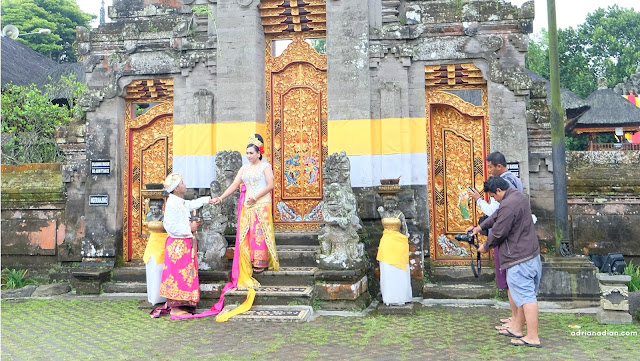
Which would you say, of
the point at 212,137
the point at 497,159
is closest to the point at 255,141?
the point at 212,137

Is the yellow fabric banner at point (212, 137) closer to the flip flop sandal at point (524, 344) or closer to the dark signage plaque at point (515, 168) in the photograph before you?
the dark signage plaque at point (515, 168)

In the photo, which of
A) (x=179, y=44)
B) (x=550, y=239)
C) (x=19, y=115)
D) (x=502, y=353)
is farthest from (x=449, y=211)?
(x=19, y=115)

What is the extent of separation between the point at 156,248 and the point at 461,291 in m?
4.46

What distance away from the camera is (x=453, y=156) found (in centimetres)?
811

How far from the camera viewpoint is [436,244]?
319 inches

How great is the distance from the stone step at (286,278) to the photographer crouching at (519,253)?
2.74 meters

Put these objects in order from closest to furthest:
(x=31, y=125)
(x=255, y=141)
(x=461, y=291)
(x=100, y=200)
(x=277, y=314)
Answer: (x=277, y=314), (x=255, y=141), (x=461, y=291), (x=100, y=200), (x=31, y=125)

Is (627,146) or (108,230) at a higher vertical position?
(627,146)

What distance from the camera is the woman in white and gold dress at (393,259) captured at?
252 inches

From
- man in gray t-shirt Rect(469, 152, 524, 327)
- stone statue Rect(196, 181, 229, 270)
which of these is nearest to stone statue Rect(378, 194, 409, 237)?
man in gray t-shirt Rect(469, 152, 524, 327)

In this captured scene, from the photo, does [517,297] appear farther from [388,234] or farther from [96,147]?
[96,147]

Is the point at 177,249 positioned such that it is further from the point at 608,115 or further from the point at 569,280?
the point at 608,115

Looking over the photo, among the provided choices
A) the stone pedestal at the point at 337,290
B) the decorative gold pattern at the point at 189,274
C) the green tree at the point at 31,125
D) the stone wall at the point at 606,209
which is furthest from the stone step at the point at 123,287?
the green tree at the point at 31,125

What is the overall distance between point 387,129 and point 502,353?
4133 millimetres
